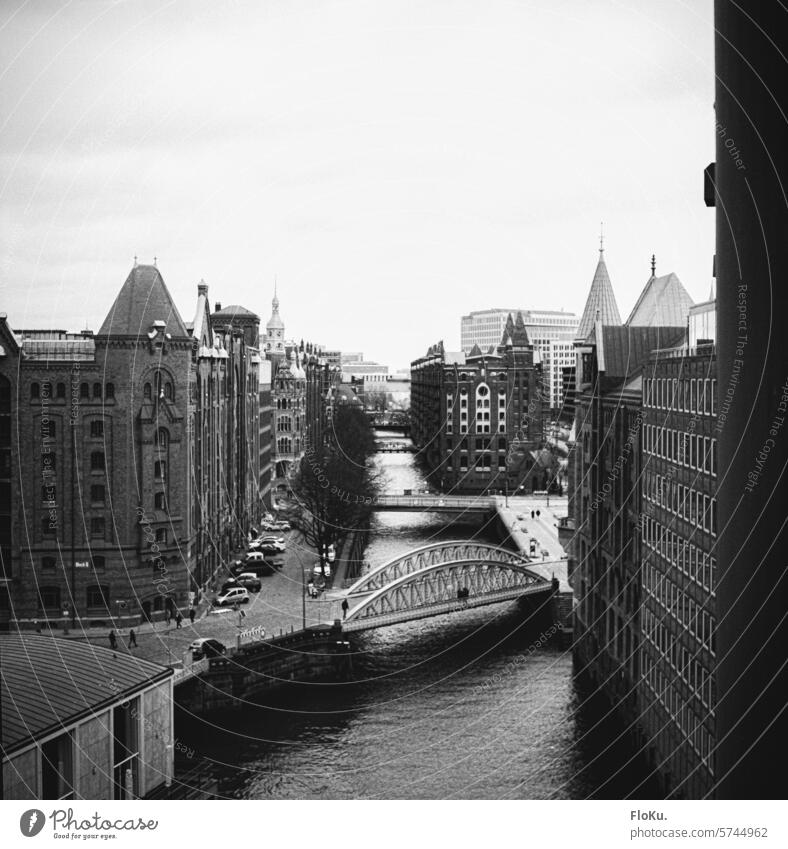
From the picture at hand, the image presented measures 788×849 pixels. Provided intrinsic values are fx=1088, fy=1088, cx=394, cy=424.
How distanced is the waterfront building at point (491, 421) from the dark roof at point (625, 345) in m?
18.2

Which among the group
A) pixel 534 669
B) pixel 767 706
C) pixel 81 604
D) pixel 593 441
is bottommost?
pixel 534 669

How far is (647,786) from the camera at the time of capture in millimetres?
9195

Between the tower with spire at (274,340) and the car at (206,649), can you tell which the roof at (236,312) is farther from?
the car at (206,649)

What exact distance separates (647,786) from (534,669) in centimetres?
483

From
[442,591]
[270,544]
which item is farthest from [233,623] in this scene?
[270,544]

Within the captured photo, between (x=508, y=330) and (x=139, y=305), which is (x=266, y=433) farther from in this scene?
(x=139, y=305)

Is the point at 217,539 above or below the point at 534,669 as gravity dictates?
above

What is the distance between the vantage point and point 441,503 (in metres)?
29.3

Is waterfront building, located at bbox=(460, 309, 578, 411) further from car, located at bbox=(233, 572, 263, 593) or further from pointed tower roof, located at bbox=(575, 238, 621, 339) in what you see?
car, located at bbox=(233, 572, 263, 593)

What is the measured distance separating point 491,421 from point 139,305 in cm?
2078
